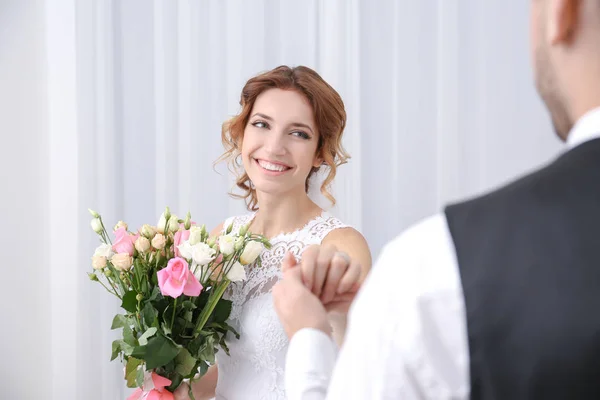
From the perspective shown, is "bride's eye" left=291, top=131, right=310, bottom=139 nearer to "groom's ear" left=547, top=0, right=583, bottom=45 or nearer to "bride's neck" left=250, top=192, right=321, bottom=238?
"bride's neck" left=250, top=192, right=321, bottom=238

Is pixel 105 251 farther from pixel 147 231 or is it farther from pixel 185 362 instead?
pixel 185 362

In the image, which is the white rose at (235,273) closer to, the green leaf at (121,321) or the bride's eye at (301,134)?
the green leaf at (121,321)

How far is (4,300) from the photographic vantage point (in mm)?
3090

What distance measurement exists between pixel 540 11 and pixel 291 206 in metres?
1.53

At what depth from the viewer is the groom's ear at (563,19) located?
1.78ft

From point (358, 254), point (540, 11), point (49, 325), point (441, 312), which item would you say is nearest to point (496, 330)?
point (441, 312)

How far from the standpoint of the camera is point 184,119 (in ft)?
9.34

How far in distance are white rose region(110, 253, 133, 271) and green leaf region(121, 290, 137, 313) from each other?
66 millimetres

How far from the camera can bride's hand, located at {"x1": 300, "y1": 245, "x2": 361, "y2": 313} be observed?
0.98 metres

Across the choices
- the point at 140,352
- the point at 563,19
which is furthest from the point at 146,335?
the point at 563,19

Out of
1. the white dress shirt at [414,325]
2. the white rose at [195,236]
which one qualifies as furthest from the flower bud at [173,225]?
the white dress shirt at [414,325]

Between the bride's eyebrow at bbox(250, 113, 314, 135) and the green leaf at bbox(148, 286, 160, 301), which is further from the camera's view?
the bride's eyebrow at bbox(250, 113, 314, 135)

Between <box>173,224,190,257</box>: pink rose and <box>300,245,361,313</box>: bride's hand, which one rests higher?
<box>300,245,361,313</box>: bride's hand

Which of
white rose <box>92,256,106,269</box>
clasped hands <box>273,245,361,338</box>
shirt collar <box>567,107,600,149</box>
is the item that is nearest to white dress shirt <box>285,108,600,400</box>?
shirt collar <box>567,107,600,149</box>
